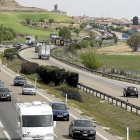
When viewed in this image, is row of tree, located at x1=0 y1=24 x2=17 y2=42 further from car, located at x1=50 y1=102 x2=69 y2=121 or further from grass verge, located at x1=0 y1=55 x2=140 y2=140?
car, located at x1=50 y1=102 x2=69 y2=121

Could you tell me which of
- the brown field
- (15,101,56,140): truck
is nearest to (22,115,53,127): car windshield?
(15,101,56,140): truck

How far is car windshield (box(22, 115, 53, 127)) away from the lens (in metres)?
21.4

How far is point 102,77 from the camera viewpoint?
2832 inches

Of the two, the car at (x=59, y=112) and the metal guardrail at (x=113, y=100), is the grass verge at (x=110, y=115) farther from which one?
the car at (x=59, y=112)

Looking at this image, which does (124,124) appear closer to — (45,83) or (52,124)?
(52,124)

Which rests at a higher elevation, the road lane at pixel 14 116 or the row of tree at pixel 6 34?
the road lane at pixel 14 116

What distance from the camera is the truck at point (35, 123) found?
830 inches

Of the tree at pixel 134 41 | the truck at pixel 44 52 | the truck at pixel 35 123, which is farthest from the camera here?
the tree at pixel 134 41

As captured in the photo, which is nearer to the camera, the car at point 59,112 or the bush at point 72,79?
the car at point 59,112

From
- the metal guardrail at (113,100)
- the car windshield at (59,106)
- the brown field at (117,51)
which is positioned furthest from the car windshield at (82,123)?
the brown field at (117,51)

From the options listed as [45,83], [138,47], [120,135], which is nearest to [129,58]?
[138,47]

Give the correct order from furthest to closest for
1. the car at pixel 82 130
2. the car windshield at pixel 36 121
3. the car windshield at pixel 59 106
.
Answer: the car windshield at pixel 59 106, the car at pixel 82 130, the car windshield at pixel 36 121

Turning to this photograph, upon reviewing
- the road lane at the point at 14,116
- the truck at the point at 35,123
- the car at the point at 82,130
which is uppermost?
the truck at the point at 35,123

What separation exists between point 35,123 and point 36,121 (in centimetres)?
12
